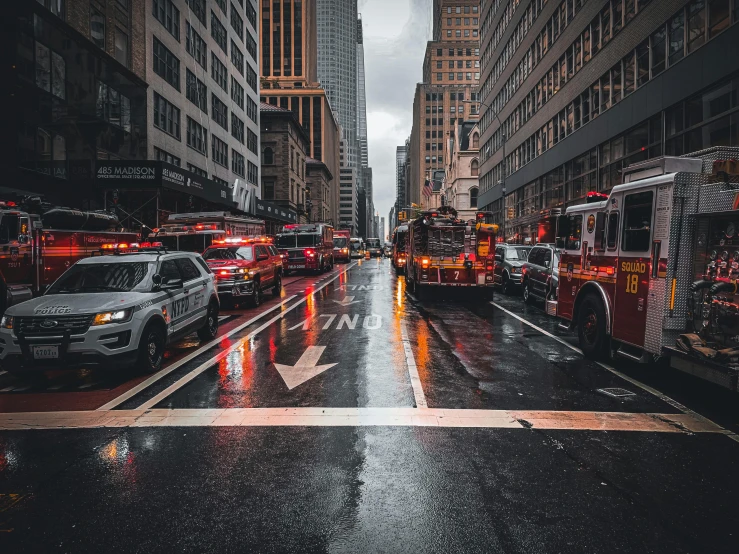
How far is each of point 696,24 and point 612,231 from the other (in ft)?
51.4

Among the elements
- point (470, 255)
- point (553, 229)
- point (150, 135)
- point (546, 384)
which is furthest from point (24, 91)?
point (546, 384)

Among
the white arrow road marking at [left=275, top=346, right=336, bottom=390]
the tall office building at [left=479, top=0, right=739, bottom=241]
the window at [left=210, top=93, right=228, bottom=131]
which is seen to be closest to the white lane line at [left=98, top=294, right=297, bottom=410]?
the white arrow road marking at [left=275, top=346, right=336, bottom=390]

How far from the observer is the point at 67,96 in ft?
70.5

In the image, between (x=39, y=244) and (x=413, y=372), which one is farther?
(x=39, y=244)

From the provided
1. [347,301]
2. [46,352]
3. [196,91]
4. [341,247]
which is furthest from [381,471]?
[341,247]

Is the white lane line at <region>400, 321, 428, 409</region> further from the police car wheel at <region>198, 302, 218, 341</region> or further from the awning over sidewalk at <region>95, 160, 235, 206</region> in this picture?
the awning over sidewalk at <region>95, 160, 235, 206</region>

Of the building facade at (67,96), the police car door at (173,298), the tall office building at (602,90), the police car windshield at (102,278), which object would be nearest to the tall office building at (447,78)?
the tall office building at (602,90)

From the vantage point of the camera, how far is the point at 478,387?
7004mm

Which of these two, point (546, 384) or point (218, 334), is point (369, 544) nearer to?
point (546, 384)

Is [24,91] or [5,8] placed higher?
[5,8]

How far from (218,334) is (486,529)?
888 centimetres

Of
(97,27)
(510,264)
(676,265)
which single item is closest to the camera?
(676,265)

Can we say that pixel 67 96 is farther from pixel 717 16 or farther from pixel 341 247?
pixel 341 247

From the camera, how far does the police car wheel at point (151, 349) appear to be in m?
7.37
